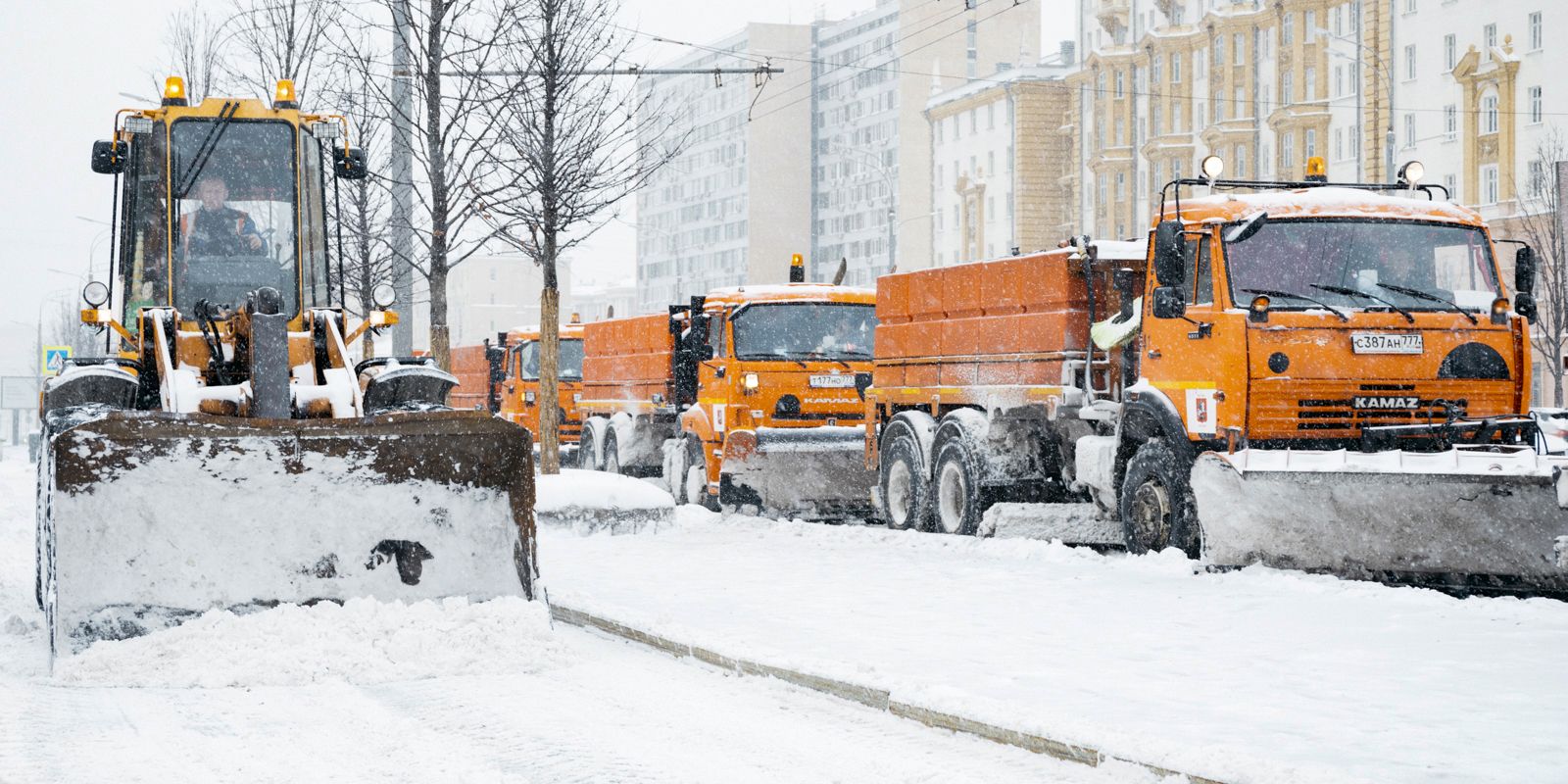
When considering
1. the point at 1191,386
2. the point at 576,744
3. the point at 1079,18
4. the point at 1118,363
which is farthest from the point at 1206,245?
the point at 1079,18

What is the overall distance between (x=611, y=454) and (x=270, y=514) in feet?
55.7

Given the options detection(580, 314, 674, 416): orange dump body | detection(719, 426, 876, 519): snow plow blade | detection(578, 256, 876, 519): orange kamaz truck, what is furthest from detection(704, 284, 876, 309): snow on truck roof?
detection(580, 314, 674, 416): orange dump body

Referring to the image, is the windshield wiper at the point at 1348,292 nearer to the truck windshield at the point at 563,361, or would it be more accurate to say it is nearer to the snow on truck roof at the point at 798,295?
the snow on truck roof at the point at 798,295

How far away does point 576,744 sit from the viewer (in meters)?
7.30

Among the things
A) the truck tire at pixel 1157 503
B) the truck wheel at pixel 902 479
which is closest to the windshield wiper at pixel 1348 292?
the truck tire at pixel 1157 503

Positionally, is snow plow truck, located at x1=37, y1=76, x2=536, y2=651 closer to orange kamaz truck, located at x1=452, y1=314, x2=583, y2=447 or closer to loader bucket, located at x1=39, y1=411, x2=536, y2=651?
loader bucket, located at x1=39, y1=411, x2=536, y2=651

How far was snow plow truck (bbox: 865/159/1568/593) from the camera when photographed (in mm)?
11422

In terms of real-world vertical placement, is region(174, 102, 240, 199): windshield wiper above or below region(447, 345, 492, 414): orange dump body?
above

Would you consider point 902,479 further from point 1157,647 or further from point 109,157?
point 109,157

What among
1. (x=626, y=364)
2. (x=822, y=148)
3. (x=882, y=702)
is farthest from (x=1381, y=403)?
(x=822, y=148)

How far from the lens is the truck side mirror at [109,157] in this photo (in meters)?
11.1

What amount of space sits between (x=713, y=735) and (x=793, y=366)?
1271cm

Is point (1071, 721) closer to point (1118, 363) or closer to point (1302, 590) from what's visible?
point (1302, 590)

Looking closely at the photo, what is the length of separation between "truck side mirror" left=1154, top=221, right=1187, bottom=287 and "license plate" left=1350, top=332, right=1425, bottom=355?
4.25ft
